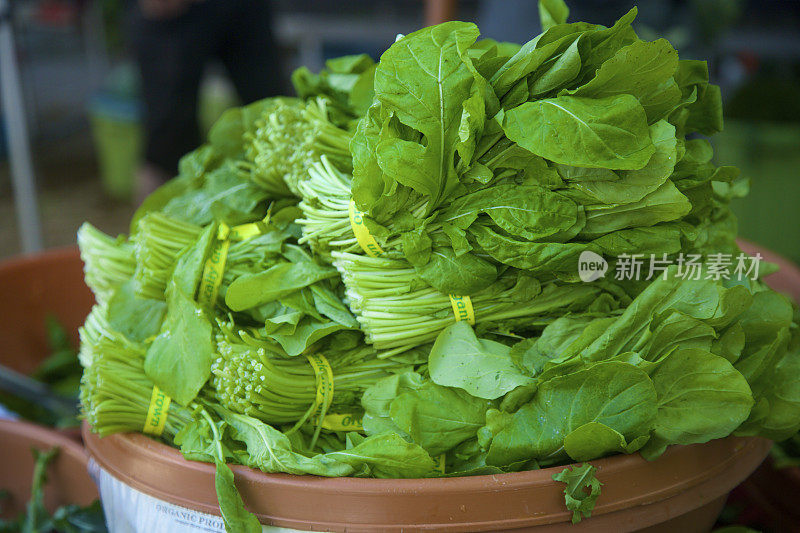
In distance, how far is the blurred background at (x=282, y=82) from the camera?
12.0ft

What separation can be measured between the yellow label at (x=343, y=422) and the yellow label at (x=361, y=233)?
1.12 ft

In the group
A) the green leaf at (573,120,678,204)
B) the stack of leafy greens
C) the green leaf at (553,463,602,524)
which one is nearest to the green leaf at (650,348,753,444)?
the stack of leafy greens

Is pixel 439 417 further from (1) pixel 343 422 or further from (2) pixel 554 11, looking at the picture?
(2) pixel 554 11

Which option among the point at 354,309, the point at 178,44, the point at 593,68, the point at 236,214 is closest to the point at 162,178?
the point at 178,44

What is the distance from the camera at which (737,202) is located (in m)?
3.83

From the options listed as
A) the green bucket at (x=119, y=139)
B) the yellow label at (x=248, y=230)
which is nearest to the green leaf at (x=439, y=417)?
the yellow label at (x=248, y=230)

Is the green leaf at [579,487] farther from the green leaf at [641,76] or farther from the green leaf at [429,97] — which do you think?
the green leaf at [641,76]

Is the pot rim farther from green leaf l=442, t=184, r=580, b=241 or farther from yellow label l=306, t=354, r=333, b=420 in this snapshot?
green leaf l=442, t=184, r=580, b=241

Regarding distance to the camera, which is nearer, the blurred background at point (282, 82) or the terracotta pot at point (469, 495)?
the terracotta pot at point (469, 495)

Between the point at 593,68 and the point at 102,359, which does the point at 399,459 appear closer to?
the point at 102,359

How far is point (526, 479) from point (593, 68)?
0.74 metres

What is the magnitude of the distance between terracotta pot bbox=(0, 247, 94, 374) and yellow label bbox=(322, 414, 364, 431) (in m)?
1.66

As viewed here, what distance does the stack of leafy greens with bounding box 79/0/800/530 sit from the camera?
126 cm

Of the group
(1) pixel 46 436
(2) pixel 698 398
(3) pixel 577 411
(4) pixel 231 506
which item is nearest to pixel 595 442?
(3) pixel 577 411
